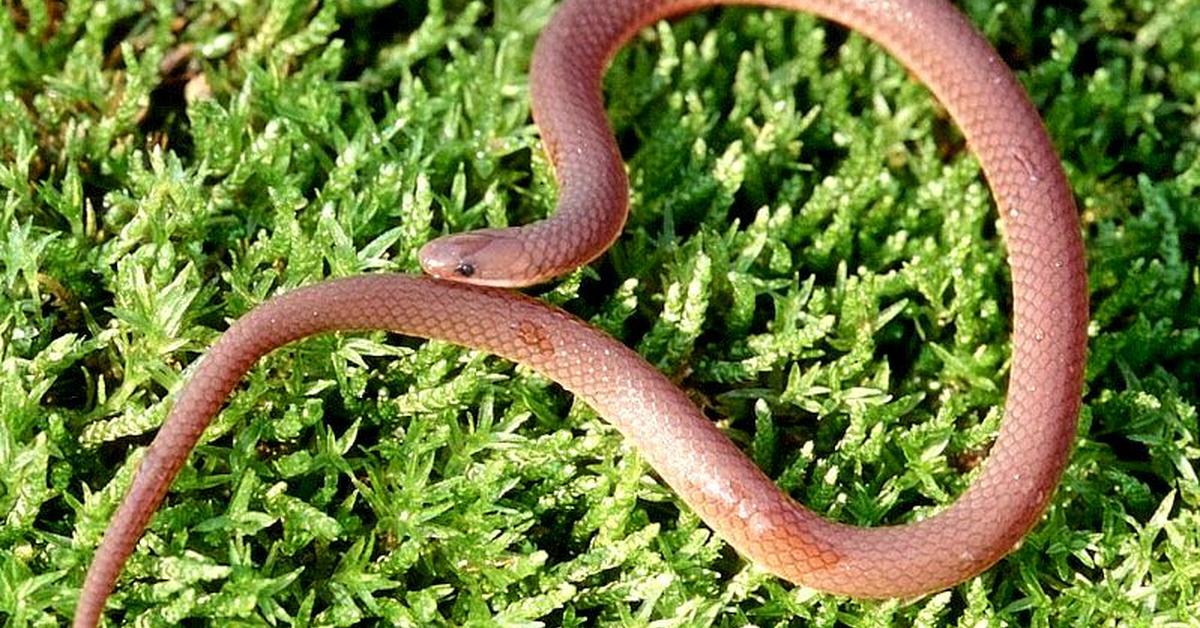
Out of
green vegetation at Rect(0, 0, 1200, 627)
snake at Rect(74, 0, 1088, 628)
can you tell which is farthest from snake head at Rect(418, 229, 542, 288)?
green vegetation at Rect(0, 0, 1200, 627)

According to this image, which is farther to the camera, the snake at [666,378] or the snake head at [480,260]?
the snake head at [480,260]

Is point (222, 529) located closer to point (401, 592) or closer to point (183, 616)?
point (183, 616)

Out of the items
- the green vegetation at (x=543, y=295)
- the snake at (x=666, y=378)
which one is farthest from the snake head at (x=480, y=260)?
the green vegetation at (x=543, y=295)

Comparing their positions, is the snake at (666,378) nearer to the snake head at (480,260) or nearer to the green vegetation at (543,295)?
the snake head at (480,260)

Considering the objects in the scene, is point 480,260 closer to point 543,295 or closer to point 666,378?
point 543,295

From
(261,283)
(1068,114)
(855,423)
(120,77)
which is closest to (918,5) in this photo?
(1068,114)

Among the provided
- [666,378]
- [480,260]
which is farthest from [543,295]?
[666,378]
